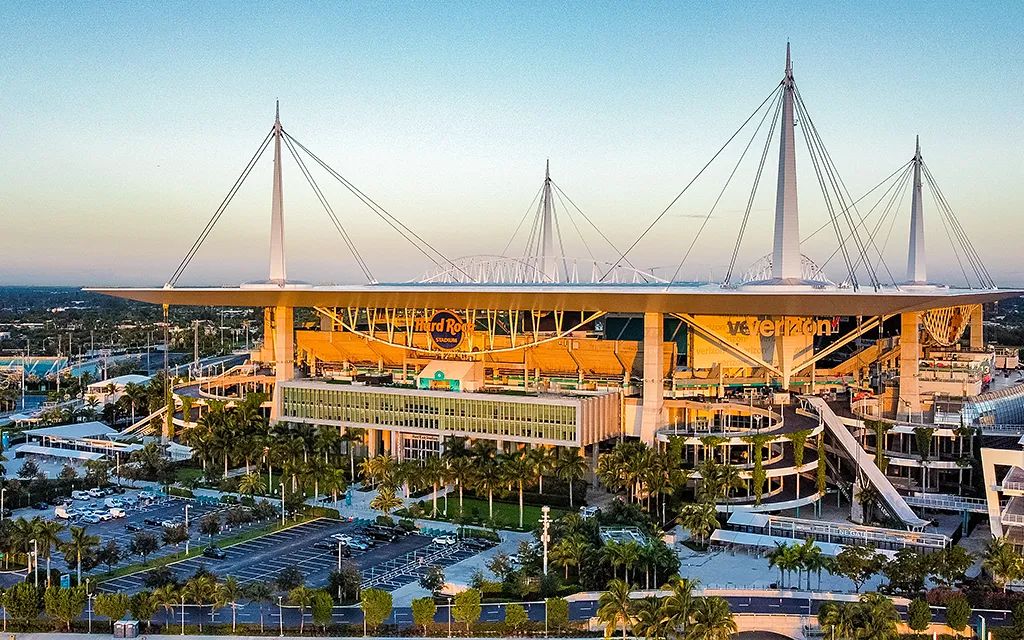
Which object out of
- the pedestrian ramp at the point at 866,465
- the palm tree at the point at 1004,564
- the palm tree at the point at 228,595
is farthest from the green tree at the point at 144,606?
the pedestrian ramp at the point at 866,465

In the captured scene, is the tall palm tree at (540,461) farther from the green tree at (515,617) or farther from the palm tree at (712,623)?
the palm tree at (712,623)

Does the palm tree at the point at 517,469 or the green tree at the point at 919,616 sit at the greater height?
the palm tree at the point at 517,469

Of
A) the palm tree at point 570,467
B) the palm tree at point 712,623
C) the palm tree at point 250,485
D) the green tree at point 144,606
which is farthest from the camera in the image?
the palm tree at point 250,485

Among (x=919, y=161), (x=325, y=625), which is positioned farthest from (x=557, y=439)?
(x=919, y=161)

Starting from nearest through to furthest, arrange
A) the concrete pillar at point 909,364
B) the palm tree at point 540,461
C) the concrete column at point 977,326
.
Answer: the palm tree at point 540,461, the concrete pillar at point 909,364, the concrete column at point 977,326

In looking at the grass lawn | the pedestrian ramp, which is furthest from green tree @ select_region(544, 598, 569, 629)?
the pedestrian ramp

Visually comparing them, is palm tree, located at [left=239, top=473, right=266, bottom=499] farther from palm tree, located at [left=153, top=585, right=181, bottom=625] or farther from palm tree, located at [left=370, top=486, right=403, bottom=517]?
palm tree, located at [left=153, top=585, right=181, bottom=625]

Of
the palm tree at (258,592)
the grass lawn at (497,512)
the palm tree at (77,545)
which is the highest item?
the palm tree at (77,545)
